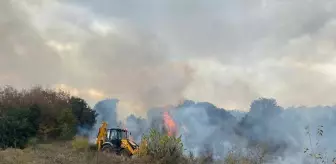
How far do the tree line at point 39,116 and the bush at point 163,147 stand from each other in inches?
796

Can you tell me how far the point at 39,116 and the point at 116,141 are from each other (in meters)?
19.3

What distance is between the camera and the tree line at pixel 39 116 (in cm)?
3941

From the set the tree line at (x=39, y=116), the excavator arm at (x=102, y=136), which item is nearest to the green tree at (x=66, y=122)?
the tree line at (x=39, y=116)

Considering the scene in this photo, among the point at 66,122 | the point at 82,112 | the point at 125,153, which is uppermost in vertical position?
the point at 82,112

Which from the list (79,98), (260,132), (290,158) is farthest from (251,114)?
(79,98)

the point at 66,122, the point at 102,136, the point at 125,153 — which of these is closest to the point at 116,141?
the point at 102,136

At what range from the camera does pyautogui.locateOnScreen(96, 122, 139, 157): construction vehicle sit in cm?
2986

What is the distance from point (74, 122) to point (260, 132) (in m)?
28.5

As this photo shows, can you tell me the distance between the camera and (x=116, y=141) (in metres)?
32.2

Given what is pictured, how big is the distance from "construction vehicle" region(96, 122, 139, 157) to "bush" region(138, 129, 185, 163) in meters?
9.21

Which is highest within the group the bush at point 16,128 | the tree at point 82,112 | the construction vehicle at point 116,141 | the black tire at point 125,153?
the tree at point 82,112

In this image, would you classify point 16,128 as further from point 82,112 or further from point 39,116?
point 82,112

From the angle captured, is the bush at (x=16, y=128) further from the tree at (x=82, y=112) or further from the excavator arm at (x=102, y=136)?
the tree at (x=82, y=112)

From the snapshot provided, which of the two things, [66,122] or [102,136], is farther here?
[66,122]
